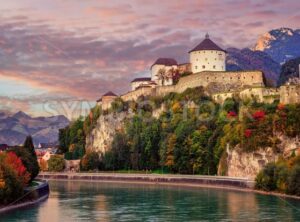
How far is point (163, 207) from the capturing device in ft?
148

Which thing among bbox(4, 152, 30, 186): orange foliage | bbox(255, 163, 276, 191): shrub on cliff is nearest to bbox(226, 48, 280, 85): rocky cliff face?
bbox(255, 163, 276, 191): shrub on cliff

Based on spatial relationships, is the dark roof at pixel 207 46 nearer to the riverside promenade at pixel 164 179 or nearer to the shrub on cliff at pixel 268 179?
the riverside promenade at pixel 164 179

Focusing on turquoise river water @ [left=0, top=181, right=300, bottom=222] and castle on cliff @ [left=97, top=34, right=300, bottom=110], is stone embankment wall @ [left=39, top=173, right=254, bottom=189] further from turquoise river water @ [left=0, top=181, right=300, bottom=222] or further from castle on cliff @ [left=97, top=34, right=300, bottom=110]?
castle on cliff @ [left=97, top=34, right=300, bottom=110]

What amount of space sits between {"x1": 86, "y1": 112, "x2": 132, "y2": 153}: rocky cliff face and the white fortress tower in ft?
42.1

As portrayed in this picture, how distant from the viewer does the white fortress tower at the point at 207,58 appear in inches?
3263

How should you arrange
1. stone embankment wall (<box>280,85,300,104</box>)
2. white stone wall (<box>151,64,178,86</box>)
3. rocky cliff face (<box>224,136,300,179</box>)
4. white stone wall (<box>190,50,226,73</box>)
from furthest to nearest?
white stone wall (<box>151,64,178,86</box>), white stone wall (<box>190,50,226,73</box>), stone embankment wall (<box>280,85,300,104</box>), rocky cliff face (<box>224,136,300,179</box>)

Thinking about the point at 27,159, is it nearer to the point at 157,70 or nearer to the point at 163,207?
the point at 163,207

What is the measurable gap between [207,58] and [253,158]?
2507cm

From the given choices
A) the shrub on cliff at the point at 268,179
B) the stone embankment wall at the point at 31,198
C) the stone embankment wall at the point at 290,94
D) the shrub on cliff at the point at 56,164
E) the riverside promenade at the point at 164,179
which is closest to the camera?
the stone embankment wall at the point at 31,198

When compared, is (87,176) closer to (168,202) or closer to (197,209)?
(168,202)

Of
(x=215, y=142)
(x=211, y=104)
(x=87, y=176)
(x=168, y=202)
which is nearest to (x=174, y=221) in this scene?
(x=168, y=202)

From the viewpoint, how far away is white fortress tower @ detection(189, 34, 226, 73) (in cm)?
8288

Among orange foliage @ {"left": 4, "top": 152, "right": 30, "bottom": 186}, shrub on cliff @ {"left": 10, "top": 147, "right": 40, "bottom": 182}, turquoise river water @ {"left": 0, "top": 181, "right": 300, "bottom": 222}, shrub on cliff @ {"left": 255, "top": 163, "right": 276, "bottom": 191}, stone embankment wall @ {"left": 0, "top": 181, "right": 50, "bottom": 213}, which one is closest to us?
turquoise river water @ {"left": 0, "top": 181, "right": 300, "bottom": 222}

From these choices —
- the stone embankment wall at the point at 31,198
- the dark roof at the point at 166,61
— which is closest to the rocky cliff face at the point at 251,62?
the dark roof at the point at 166,61
